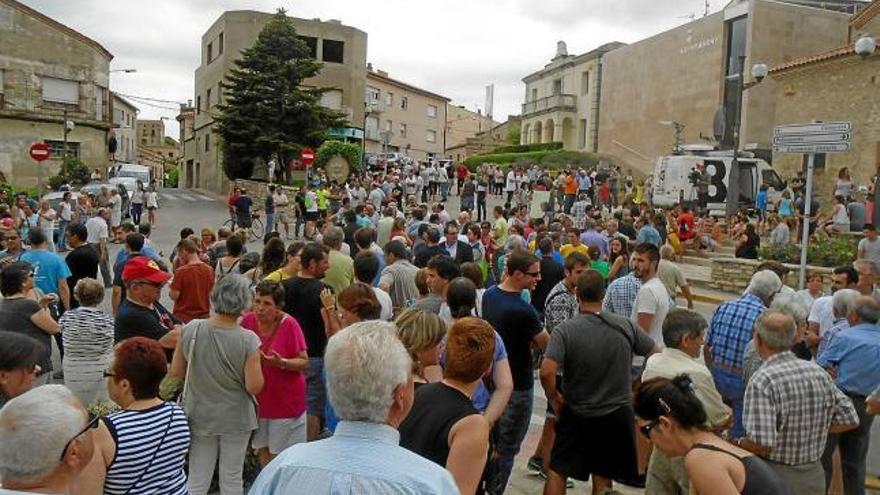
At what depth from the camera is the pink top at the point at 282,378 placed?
5090 mm

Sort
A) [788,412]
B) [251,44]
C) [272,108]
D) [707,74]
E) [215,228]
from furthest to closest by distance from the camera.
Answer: [251,44] < [707,74] < [272,108] < [215,228] < [788,412]

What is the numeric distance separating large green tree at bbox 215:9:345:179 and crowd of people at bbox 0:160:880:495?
86.7 ft

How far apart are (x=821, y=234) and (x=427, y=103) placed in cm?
5851

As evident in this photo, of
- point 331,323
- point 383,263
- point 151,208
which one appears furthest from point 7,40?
point 331,323

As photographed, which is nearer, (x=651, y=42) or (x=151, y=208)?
(x=151, y=208)

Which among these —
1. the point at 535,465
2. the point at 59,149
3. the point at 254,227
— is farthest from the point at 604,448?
the point at 59,149

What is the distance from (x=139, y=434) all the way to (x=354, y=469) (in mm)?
1642

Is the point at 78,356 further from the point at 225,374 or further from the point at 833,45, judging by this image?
the point at 833,45

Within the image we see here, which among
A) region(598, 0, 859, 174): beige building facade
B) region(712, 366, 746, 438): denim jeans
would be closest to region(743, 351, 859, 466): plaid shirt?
region(712, 366, 746, 438): denim jeans

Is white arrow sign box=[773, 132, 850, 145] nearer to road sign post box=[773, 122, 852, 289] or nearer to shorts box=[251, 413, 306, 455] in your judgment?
road sign post box=[773, 122, 852, 289]

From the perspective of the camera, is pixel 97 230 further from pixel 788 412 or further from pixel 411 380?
pixel 411 380

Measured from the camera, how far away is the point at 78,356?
5.50 meters

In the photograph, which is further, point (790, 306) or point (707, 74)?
point (707, 74)

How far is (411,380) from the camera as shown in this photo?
2.46 metres
